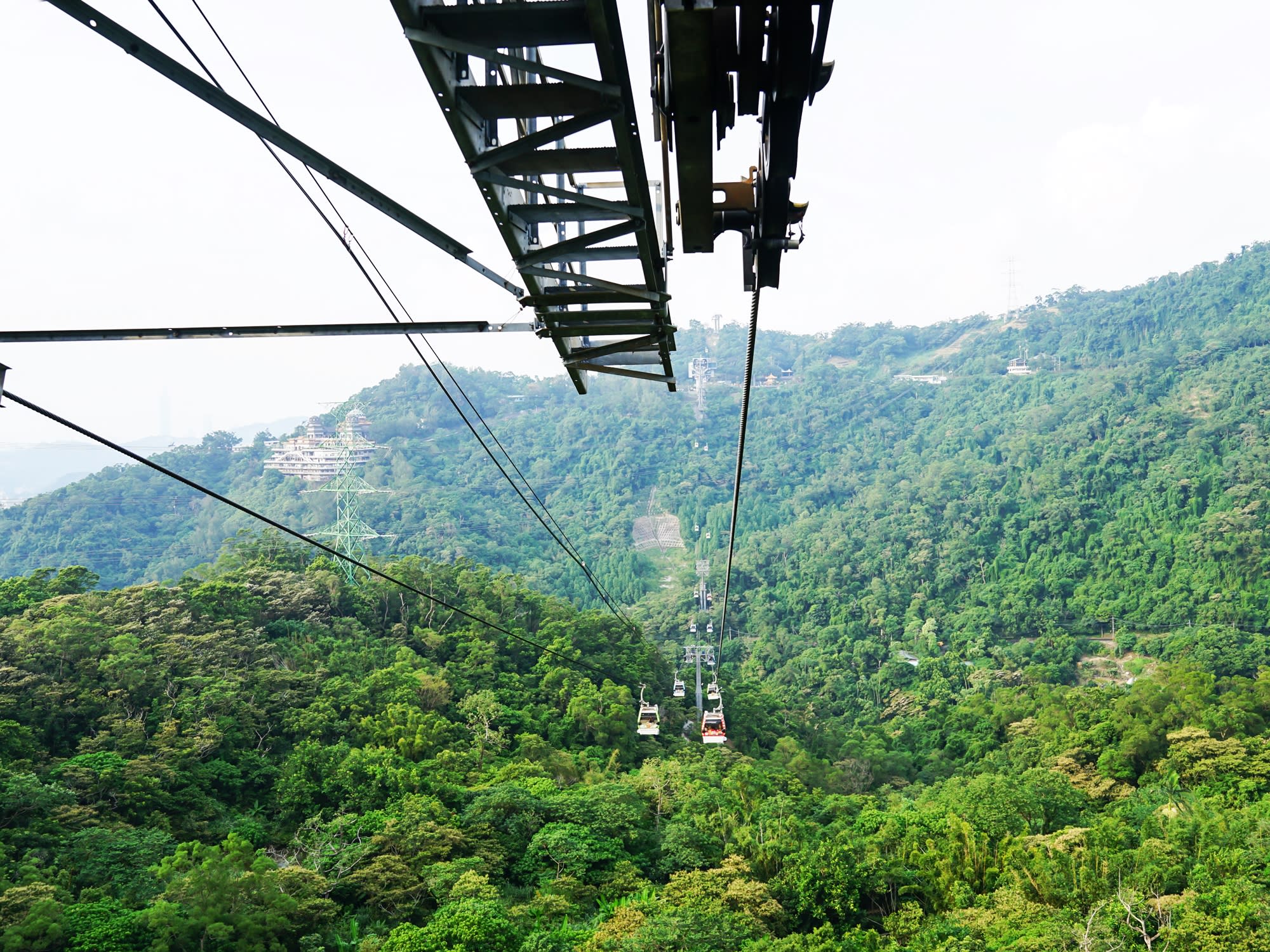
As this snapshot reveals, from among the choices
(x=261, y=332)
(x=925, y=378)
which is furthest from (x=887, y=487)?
(x=261, y=332)

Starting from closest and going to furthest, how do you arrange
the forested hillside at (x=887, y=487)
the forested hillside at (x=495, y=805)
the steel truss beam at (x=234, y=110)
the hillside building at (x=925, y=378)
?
1. the steel truss beam at (x=234, y=110)
2. the forested hillside at (x=495, y=805)
3. the forested hillside at (x=887, y=487)
4. the hillside building at (x=925, y=378)

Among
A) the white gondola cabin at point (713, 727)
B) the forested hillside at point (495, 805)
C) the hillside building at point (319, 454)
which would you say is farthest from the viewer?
the hillside building at point (319, 454)

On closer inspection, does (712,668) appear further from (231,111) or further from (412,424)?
(412,424)

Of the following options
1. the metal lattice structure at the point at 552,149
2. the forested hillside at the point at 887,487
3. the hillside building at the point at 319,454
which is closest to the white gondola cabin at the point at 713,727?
the metal lattice structure at the point at 552,149

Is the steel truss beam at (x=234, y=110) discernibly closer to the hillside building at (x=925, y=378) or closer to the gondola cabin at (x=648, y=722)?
the gondola cabin at (x=648, y=722)

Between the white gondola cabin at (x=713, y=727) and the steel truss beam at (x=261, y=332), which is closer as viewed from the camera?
the steel truss beam at (x=261, y=332)

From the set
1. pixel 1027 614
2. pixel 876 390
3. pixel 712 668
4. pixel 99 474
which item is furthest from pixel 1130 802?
pixel 876 390

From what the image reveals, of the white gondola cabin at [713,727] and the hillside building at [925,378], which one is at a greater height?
the hillside building at [925,378]
